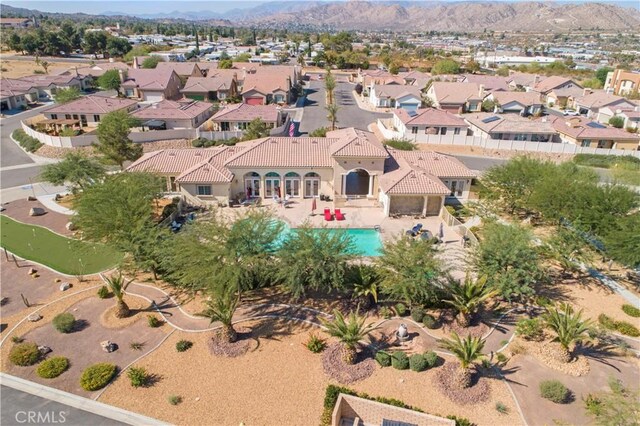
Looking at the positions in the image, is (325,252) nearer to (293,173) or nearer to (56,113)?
(293,173)

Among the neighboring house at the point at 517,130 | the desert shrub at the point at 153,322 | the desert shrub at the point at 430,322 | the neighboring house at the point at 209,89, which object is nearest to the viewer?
the desert shrub at the point at 430,322

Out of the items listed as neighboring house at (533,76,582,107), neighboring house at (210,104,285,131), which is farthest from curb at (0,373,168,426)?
neighboring house at (533,76,582,107)

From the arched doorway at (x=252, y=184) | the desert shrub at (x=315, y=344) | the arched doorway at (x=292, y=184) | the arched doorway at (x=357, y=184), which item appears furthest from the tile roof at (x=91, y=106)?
the desert shrub at (x=315, y=344)

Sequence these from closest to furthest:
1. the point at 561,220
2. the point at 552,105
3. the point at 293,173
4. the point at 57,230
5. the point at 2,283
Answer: the point at 2,283
the point at 561,220
the point at 57,230
the point at 293,173
the point at 552,105

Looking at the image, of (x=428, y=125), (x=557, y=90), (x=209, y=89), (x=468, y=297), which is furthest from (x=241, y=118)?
(x=557, y=90)

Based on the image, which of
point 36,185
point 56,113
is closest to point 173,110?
point 56,113

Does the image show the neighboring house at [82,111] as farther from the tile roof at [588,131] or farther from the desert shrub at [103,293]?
the tile roof at [588,131]

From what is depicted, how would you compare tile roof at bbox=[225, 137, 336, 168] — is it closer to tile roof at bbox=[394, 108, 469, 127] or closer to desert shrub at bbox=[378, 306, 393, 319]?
desert shrub at bbox=[378, 306, 393, 319]
